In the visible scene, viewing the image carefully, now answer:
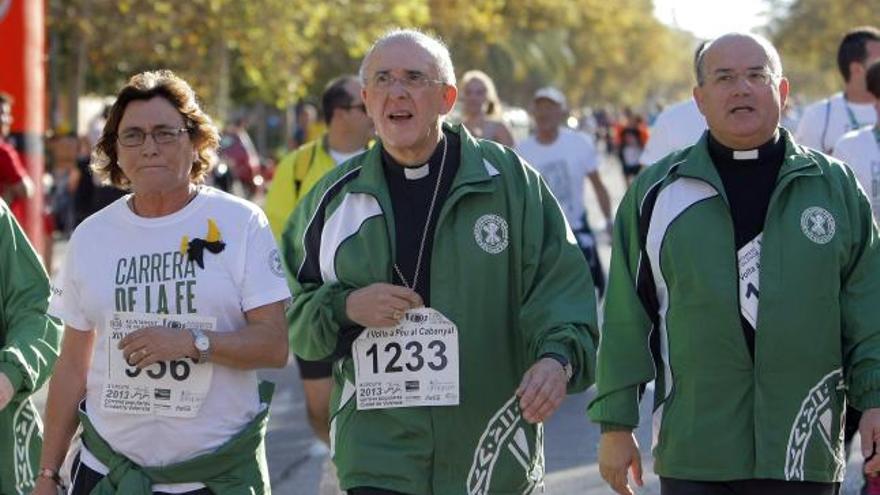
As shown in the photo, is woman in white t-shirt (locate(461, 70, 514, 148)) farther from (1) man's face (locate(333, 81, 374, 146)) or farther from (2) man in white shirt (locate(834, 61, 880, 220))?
(2) man in white shirt (locate(834, 61, 880, 220))

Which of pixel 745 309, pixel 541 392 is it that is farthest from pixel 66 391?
pixel 745 309

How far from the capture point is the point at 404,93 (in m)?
5.25

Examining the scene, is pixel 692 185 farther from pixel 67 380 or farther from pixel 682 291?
pixel 67 380

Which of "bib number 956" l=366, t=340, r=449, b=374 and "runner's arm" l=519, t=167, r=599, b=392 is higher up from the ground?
"runner's arm" l=519, t=167, r=599, b=392

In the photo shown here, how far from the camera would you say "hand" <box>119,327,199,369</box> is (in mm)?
4965

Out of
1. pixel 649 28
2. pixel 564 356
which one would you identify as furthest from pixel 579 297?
pixel 649 28

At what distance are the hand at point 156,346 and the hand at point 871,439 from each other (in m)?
1.75

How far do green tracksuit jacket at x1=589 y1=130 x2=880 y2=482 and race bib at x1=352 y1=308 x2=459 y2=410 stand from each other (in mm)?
416

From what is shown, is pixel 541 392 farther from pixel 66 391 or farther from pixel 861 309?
pixel 66 391

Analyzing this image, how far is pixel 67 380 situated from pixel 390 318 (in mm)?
926

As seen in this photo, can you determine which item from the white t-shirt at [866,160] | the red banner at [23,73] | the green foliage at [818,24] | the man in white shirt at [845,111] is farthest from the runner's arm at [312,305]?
the green foliage at [818,24]

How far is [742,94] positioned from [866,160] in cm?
280

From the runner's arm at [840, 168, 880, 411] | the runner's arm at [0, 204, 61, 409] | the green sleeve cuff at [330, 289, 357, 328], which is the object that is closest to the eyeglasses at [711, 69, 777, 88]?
the runner's arm at [840, 168, 880, 411]

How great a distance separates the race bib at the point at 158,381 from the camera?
5137 mm
